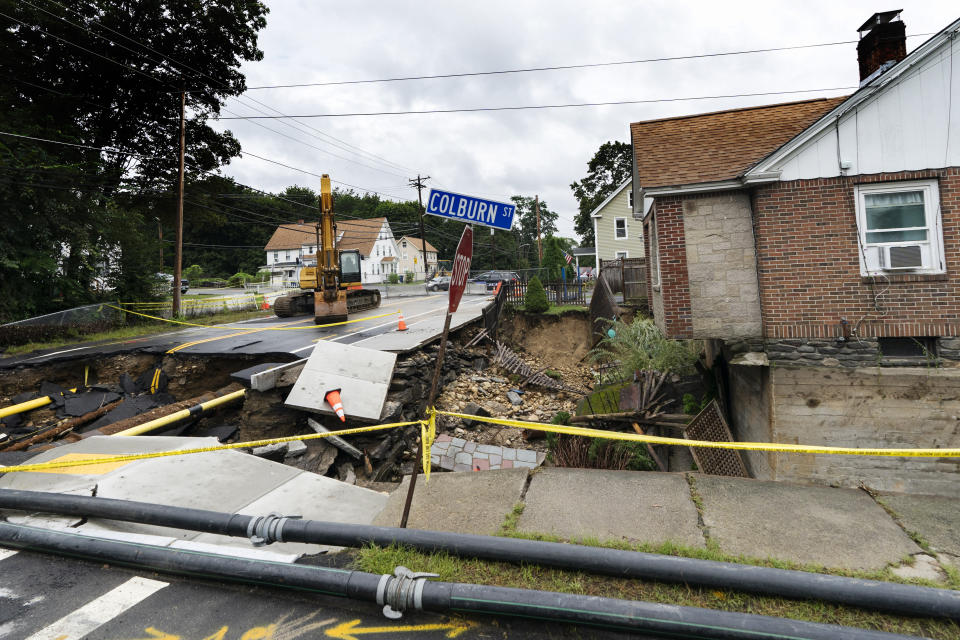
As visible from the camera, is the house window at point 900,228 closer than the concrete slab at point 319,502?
No

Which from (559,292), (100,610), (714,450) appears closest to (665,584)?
(100,610)

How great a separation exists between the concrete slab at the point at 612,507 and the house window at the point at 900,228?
518 centimetres

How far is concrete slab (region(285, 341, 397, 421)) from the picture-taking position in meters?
8.90

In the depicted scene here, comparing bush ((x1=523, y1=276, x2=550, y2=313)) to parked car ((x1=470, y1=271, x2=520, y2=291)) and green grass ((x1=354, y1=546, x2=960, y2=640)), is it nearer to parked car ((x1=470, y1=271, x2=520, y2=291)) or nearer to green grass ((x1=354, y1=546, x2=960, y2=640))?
parked car ((x1=470, y1=271, x2=520, y2=291))

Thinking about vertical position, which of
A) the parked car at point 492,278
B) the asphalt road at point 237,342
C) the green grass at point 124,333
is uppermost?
the parked car at point 492,278

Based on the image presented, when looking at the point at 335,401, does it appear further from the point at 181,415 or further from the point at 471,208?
the point at 471,208

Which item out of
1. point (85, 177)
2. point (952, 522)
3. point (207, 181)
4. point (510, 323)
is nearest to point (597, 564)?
point (952, 522)

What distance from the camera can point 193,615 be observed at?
9.30 feet

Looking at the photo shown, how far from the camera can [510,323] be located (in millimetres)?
20125

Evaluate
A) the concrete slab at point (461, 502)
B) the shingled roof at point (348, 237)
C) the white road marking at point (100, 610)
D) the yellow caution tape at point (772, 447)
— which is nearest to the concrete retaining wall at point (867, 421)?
the yellow caution tape at point (772, 447)

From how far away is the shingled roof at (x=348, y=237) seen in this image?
224 feet

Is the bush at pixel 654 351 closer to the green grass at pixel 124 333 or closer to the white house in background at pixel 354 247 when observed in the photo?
the green grass at pixel 124 333

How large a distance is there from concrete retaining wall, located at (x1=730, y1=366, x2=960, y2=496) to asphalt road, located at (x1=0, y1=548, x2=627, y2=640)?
645 centimetres

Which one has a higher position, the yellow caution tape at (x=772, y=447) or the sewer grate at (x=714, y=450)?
the yellow caution tape at (x=772, y=447)
